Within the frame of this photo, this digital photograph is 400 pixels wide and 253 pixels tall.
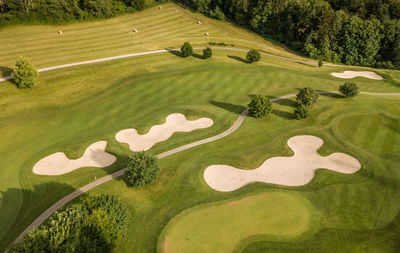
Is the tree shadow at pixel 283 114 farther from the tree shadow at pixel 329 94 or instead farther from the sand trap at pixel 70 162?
the sand trap at pixel 70 162

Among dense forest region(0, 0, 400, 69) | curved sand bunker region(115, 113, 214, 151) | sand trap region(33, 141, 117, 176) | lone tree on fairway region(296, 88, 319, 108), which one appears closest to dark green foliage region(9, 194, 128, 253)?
sand trap region(33, 141, 117, 176)

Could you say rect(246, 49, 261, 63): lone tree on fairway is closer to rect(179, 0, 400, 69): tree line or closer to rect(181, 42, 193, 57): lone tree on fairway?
rect(181, 42, 193, 57): lone tree on fairway

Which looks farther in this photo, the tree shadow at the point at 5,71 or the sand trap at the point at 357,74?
the sand trap at the point at 357,74

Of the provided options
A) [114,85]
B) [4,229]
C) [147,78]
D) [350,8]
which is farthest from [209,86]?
[350,8]

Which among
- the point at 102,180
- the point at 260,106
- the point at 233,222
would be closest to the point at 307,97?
the point at 260,106

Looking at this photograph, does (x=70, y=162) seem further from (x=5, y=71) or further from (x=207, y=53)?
(x=207, y=53)

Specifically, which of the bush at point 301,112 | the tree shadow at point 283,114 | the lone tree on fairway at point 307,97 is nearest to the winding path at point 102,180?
the tree shadow at point 283,114

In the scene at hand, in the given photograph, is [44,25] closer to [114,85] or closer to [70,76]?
[70,76]
